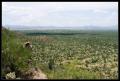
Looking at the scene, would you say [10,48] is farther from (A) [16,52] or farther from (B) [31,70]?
(B) [31,70]

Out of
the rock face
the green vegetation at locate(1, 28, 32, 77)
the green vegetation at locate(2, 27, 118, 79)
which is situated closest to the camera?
the rock face

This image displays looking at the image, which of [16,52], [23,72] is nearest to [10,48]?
[16,52]

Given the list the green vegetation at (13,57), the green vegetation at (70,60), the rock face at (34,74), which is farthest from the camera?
the green vegetation at (70,60)

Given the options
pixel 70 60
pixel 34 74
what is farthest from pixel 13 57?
pixel 70 60

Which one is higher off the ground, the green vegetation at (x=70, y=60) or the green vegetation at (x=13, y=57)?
the green vegetation at (x=13, y=57)

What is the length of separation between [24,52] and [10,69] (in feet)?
2.95

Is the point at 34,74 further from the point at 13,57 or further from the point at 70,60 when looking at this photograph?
the point at 70,60

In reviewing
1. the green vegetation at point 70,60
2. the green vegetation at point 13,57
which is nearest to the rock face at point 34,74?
the green vegetation at point 13,57

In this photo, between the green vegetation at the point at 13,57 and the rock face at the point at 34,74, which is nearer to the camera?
the rock face at the point at 34,74

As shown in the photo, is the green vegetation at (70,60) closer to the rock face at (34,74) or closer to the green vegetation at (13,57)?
the green vegetation at (13,57)

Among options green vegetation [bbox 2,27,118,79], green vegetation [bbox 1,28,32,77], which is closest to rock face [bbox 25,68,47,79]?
green vegetation [bbox 1,28,32,77]

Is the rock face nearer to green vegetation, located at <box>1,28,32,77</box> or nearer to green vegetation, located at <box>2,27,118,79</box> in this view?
green vegetation, located at <box>1,28,32,77</box>

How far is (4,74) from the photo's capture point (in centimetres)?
1150

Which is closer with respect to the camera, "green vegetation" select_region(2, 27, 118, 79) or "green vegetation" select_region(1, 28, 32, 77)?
"green vegetation" select_region(1, 28, 32, 77)
